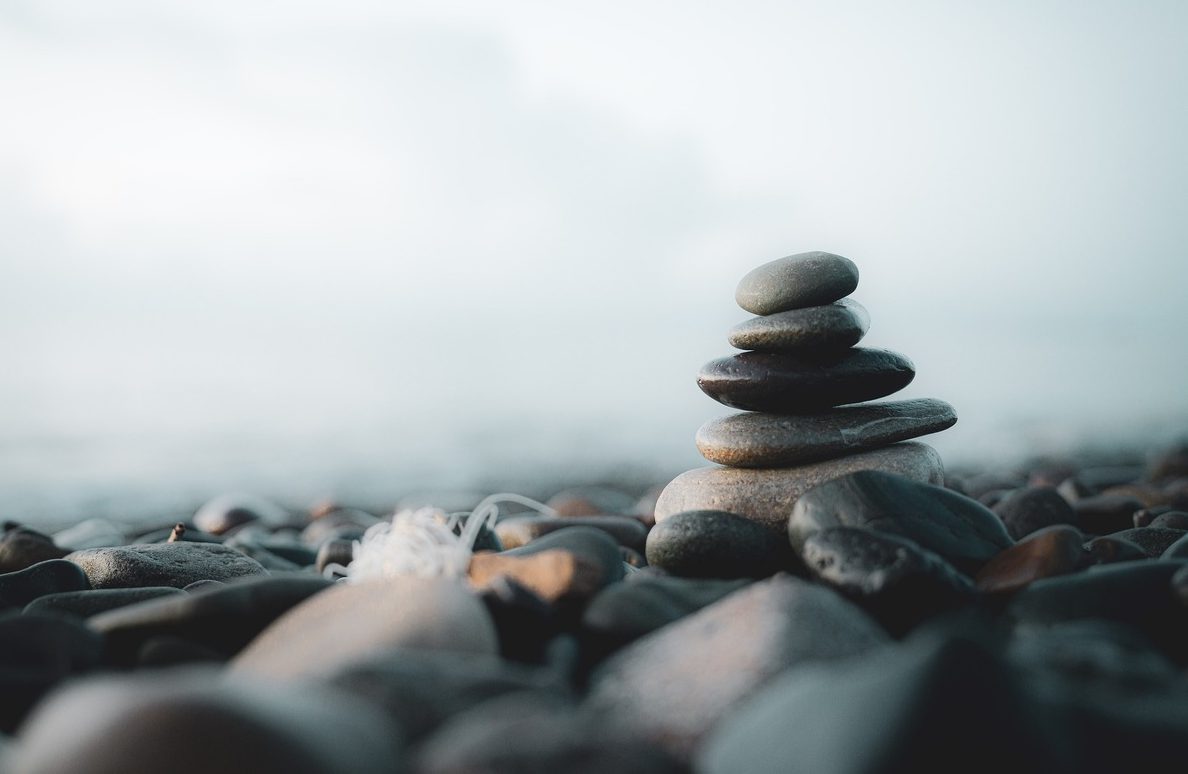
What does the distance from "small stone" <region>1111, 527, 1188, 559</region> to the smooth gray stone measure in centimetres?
207

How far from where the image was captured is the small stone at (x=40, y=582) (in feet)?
10.0

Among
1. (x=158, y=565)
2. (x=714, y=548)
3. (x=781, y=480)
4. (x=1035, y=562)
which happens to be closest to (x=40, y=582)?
(x=158, y=565)

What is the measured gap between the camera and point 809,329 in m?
3.68

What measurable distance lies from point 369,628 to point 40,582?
182cm

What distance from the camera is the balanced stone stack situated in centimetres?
366

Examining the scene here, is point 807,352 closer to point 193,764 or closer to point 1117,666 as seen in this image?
point 1117,666

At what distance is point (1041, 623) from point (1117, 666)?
21.9 inches

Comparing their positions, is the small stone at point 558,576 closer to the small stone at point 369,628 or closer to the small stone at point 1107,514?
the small stone at point 369,628

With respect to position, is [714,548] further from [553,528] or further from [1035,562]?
[553,528]

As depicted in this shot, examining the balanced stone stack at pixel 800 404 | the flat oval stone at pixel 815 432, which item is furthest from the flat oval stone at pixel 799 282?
the flat oval stone at pixel 815 432

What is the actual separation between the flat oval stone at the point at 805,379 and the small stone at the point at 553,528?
892mm

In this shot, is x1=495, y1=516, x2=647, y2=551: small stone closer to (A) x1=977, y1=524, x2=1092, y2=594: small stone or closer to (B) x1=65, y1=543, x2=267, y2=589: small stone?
(B) x1=65, y1=543, x2=267, y2=589: small stone

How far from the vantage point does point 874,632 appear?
2.04 metres

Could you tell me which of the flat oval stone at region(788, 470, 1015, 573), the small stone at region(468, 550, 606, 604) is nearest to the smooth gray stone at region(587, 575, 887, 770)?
the small stone at region(468, 550, 606, 604)
